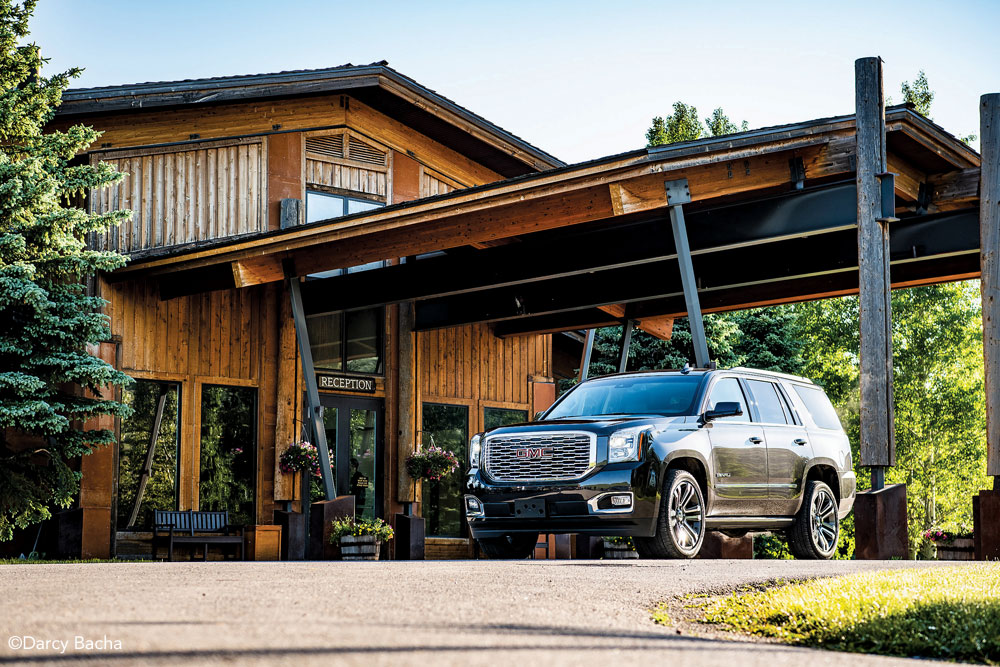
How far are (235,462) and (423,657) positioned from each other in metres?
14.8

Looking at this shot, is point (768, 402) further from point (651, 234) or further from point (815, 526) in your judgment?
point (651, 234)

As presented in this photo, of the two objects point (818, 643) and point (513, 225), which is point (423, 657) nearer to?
A: point (818, 643)

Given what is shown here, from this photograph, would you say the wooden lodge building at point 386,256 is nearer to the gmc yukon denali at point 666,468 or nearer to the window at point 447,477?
the window at point 447,477

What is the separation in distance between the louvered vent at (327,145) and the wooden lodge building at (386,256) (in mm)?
39

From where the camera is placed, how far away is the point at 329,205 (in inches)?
798

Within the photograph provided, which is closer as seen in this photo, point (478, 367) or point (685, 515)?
point (685, 515)

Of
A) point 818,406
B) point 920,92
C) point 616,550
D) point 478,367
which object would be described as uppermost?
point 920,92

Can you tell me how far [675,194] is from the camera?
534 inches

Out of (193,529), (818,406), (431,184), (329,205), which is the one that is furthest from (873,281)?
(431,184)

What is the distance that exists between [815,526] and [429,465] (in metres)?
8.70

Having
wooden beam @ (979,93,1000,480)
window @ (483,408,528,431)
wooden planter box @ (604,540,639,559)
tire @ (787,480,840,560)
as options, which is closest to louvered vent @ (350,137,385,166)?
window @ (483,408,528,431)

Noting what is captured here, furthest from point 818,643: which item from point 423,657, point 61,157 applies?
point 61,157

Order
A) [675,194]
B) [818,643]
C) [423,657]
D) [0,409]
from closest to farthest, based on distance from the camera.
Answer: [423,657]
[818,643]
[675,194]
[0,409]

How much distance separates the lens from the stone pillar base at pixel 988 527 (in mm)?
12203
